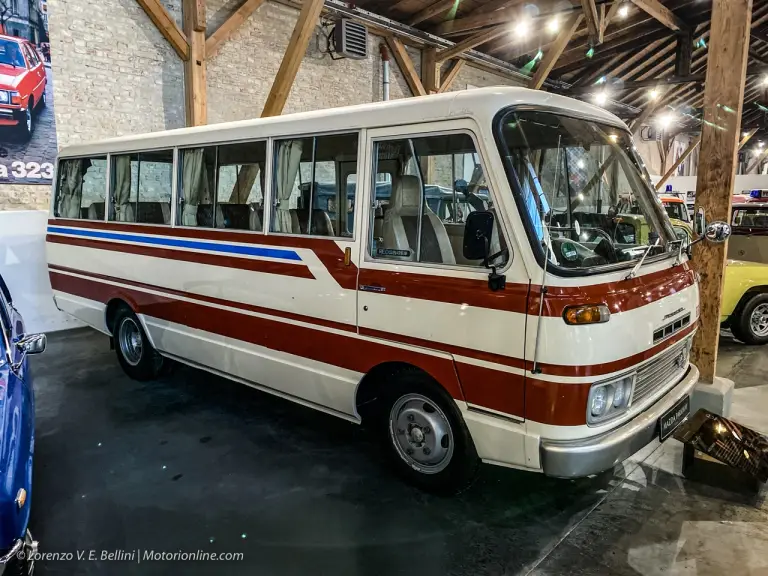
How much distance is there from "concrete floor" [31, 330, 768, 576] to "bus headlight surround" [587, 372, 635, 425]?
76cm

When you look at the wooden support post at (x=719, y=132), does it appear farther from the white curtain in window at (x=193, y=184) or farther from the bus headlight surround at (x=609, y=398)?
the white curtain in window at (x=193, y=184)

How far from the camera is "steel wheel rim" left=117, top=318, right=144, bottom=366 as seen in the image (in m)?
5.67

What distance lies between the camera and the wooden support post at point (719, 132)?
410cm

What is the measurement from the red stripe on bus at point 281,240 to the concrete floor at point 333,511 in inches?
55.8

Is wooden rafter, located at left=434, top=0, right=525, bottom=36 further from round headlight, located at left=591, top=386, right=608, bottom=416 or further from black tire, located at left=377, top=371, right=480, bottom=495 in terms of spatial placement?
round headlight, located at left=591, top=386, right=608, bottom=416

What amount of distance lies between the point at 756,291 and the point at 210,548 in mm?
7003

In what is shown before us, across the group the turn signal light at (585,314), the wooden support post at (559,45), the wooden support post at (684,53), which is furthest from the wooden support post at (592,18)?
the turn signal light at (585,314)

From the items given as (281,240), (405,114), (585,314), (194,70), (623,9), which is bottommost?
(585,314)

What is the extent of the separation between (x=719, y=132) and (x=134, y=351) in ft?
18.6

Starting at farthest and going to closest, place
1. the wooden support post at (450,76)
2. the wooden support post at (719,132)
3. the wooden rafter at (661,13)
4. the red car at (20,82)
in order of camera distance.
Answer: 1. the wooden support post at (450,76)
2. the wooden rafter at (661,13)
3. the red car at (20,82)
4. the wooden support post at (719,132)

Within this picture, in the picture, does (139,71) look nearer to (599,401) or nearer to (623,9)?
(599,401)

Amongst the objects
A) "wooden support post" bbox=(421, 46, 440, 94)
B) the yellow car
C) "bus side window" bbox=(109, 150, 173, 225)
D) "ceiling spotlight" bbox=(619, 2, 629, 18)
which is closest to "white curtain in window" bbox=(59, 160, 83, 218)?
"bus side window" bbox=(109, 150, 173, 225)

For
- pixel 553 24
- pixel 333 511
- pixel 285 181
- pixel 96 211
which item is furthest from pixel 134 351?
pixel 553 24

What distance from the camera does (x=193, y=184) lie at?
4.68m
